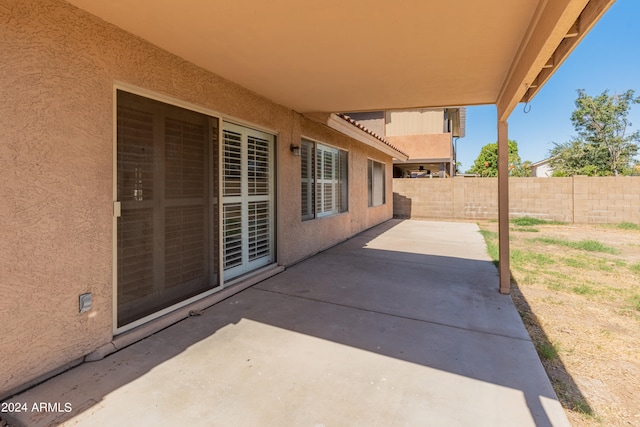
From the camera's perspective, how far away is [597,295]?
4.69 meters

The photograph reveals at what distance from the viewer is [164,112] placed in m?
3.42

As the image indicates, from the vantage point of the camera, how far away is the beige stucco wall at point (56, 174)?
2205 mm

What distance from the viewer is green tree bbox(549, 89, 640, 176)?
21109 millimetres

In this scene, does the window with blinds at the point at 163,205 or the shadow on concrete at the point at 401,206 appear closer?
the window with blinds at the point at 163,205

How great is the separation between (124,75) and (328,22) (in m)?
1.98

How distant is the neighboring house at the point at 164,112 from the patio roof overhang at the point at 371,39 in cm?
2

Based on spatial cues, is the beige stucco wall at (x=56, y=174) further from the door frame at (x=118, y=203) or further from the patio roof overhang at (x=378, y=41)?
the patio roof overhang at (x=378, y=41)

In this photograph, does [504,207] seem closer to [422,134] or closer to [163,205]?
[163,205]

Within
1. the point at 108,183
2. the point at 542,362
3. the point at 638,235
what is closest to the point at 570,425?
the point at 542,362

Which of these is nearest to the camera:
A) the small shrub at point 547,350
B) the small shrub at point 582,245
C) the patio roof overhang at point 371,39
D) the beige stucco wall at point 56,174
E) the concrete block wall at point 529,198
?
the beige stucco wall at point 56,174

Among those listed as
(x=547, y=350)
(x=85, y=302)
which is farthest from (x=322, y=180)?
(x=85, y=302)

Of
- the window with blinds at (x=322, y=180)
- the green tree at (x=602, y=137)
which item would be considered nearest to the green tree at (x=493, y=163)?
the green tree at (x=602, y=137)

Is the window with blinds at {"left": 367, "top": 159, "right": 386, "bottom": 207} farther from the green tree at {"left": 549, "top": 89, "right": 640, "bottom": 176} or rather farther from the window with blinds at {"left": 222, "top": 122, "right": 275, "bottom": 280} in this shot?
the green tree at {"left": 549, "top": 89, "right": 640, "bottom": 176}

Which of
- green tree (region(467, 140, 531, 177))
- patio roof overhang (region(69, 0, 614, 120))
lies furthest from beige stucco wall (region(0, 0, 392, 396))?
green tree (region(467, 140, 531, 177))
